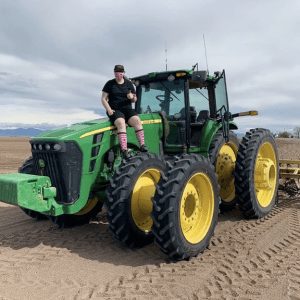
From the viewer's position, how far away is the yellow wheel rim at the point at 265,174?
22.4 ft

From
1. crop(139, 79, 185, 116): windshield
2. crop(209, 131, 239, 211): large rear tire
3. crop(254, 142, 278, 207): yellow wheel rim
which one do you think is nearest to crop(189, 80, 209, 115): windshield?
crop(139, 79, 185, 116): windshield

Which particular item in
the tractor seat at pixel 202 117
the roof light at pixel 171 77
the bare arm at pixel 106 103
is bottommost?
the tractor seat at pixel 202 117

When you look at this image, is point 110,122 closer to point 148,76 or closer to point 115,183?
point 115,183

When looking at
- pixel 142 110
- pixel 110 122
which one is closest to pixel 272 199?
pixel 142 110

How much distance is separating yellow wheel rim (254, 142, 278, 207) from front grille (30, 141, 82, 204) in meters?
3.29

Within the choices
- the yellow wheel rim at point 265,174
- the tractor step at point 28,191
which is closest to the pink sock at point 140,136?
the tractor step at point 28,191

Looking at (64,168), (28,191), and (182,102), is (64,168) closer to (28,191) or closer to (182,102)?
(28,191)

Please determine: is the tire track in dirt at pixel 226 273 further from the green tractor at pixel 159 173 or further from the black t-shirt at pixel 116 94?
the black t-shirt at pixel 116 94

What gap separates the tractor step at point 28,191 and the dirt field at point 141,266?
0.75m

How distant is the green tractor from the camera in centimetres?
462

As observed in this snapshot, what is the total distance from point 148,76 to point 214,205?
8.62 ft

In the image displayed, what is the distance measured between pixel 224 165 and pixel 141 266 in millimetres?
2898

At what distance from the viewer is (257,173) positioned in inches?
271

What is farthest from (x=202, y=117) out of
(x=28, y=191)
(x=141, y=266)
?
(x=28, y=191)
